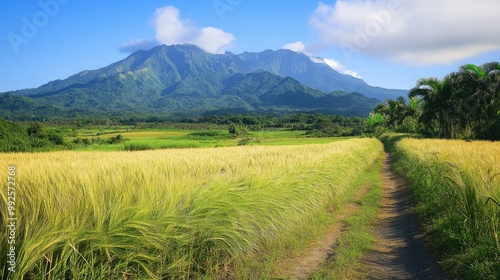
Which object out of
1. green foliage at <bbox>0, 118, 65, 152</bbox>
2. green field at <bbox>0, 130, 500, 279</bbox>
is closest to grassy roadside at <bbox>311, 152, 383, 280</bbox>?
green field at <bbox>0, 130, 500, 279</bbox>

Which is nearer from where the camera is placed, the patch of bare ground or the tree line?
the patch of bare ground

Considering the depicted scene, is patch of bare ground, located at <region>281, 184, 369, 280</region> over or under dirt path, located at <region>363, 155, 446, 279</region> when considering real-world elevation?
over

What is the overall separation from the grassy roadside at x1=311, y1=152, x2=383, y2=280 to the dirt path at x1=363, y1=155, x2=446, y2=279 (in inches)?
6.1

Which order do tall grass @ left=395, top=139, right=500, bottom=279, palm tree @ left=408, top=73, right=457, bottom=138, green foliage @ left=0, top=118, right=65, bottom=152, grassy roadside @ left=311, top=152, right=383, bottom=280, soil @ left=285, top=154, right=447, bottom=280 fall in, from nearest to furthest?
tall grass @ left=395, top=139, right=500, bottom=279 → grassy roadside @ left=311, top=152, right=383, bottom=280 → soil @ left=285, top=154, right=447, bottom=280 → green foliage @ left=0, top=118, right=65, bottom=152 → palm tree @ left=408, top=73, right=457, bottom=138

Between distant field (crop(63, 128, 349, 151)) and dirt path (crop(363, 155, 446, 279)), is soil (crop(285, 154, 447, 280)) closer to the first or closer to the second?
dirt path (crop(363, 155, 446, 279))

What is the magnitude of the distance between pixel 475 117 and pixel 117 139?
39559mm

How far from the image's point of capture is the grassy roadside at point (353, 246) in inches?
193

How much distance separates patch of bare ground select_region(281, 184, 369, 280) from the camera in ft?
16.1

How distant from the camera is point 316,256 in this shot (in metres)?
5.66

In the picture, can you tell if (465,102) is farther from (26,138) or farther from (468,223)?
(26,138)

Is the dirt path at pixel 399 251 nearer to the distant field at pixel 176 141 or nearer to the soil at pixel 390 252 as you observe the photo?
the soil at pixel 390 252

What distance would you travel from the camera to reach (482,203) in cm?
525

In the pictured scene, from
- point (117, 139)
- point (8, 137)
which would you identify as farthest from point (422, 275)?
point (117, 139)

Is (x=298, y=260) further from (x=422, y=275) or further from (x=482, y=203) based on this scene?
(x=482, y=203)
